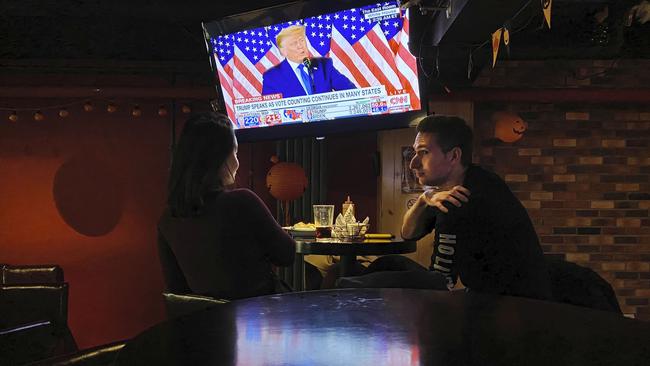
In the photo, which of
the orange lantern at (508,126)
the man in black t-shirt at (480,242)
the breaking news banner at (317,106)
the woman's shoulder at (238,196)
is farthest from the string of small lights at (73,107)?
the man in black t-shirt at (480,242)

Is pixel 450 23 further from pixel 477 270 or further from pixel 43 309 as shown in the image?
pixel 43 309

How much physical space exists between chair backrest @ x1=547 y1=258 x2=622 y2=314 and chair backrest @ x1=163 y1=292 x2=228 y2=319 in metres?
1.01

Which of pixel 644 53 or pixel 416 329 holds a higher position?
pixel 644 53

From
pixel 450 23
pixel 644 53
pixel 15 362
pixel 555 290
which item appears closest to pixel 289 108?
pixel 450 23

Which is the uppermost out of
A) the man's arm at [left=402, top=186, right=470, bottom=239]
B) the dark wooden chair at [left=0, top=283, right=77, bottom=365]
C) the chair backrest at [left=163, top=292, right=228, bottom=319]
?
the man's arm at [left=402, top=186, right=470, bottom=239]

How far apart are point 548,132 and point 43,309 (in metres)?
4.37

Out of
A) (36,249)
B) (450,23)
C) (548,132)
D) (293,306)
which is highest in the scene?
(450,23)

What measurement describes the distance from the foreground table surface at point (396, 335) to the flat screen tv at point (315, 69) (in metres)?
2.33

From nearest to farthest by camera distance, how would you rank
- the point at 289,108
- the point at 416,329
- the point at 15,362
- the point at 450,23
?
the point at 416,329 → the point at 15,362 → the point at 450,23 → the point at 289,108

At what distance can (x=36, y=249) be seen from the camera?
504 centimetres

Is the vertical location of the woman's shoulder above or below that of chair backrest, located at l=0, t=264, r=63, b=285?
above

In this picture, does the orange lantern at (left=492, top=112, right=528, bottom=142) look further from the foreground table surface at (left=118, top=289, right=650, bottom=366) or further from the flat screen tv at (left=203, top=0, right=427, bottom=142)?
the foreground table surface at (left=118, top=289, right=650, bottom=366)

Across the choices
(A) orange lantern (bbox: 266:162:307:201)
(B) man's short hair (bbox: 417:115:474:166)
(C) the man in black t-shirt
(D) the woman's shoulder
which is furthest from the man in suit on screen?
(D) the woman's shoulder

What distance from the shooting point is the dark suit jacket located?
3434 millimetres
